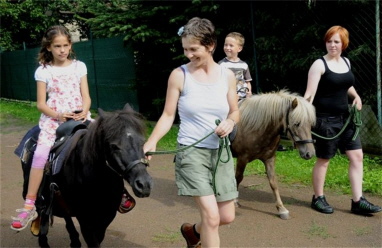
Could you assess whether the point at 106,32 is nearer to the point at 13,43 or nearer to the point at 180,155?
the point at 180,155

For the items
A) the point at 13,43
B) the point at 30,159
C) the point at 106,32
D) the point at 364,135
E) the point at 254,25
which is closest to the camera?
the point at 30,159

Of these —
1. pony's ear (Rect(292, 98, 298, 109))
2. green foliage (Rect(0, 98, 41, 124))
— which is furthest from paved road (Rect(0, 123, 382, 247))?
green foliage (Rect(0, 98, 41, 124))

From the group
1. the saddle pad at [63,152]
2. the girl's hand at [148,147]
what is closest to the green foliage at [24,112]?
the saddle pad at [63,152]

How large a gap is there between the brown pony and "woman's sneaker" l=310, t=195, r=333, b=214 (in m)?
0.44

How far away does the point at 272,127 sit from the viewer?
536cm

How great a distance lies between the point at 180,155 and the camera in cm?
369

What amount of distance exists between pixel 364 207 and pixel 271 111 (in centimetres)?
150

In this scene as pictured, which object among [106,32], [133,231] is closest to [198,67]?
[133,231]

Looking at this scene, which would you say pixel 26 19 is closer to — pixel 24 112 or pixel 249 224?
pixel 24 112

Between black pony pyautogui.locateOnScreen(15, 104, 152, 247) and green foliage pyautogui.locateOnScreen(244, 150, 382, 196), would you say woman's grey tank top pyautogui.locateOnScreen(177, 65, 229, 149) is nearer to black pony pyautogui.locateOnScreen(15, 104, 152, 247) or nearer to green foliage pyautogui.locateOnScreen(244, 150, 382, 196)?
black pony pyautogui.locateOnScreen(15, 104, 152, 247)

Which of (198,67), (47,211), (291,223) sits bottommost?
(291,223)

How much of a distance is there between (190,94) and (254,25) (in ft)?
20.5

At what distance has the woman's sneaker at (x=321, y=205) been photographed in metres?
5.49

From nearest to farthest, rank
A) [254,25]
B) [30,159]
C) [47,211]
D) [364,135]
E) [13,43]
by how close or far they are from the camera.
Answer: [47,211] < [30,159] < [364,135] < [254,25] < [13,43]
